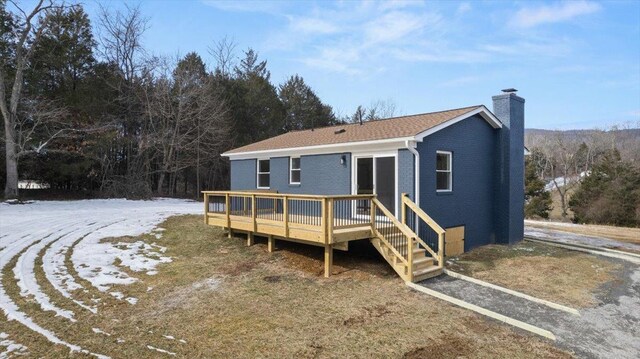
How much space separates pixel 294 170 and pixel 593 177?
1123 inches

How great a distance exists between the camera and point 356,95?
130 ft

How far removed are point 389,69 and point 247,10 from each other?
37.0ft

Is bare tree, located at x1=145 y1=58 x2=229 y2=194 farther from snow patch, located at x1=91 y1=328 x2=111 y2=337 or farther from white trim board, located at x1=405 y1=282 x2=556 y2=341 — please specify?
white trim board, located at x1=405 y1=282 x2=556 y2=341

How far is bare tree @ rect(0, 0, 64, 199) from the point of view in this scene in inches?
733

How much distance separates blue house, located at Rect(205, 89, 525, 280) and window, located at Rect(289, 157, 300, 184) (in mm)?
34

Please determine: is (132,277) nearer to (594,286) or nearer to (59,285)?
(59,285)

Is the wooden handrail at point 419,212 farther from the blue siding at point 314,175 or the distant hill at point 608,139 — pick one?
the distant hill at point 608,139

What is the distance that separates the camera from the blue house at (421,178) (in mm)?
8914

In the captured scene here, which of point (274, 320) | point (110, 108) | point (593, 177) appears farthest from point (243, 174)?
point (593, 177)

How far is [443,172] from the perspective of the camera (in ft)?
33.8

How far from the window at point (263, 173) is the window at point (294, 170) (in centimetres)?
150

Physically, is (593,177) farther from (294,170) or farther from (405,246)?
(405,246)

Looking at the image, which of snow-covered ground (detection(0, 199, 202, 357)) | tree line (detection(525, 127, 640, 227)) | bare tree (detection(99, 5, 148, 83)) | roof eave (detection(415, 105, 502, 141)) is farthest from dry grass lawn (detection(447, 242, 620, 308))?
bare tree (detection(99, 5, 148, 83))

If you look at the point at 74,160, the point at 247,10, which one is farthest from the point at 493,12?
the point at 74,160
